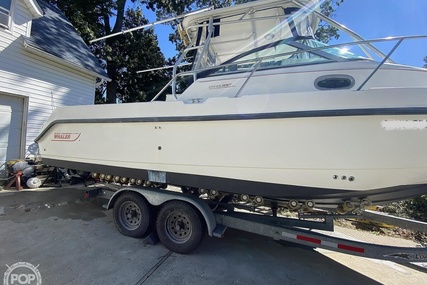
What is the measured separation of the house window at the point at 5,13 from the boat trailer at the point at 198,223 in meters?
5.91

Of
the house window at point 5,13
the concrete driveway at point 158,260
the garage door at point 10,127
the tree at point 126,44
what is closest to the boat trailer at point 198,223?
the concrete driveway at point 158,260

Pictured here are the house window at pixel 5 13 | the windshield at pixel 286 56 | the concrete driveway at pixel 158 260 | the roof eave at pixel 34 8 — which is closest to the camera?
the concrete driveway at pixel 158 260

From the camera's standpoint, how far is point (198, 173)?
2758 millimetres

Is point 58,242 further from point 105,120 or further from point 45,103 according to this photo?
point 45,103

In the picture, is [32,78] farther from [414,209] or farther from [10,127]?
[414,209]

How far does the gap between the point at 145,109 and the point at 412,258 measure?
3.26 meters

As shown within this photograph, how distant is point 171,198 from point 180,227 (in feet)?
1.28

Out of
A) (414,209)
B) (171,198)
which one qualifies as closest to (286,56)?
(171,198)

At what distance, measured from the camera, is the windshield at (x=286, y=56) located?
275cm

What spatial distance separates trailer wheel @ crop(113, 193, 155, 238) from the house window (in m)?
5.98

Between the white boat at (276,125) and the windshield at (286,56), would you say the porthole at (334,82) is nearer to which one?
the white boat at (276,125)

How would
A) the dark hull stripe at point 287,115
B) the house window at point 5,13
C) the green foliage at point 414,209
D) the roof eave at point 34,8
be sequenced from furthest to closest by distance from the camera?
the roof eave at point 34,8, the house window at point 5,13, the green foliage at point 414,209, the dark hull stripe at point 287,115

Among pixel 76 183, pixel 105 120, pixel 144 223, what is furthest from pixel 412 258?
pixel 76 183

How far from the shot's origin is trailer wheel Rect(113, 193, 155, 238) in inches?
128
